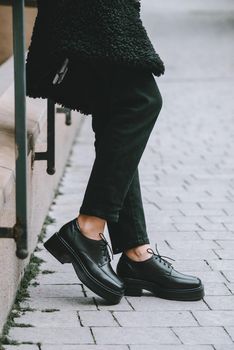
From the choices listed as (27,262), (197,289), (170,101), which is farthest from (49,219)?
(170,101)

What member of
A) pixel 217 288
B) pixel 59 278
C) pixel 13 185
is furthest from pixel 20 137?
pixel 217 288

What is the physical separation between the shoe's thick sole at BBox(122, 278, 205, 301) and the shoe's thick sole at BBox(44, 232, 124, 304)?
0.51 ft

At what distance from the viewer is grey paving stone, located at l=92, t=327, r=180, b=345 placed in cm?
366

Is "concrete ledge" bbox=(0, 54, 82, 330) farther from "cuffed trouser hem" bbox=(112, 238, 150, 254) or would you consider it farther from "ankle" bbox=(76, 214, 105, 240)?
"cuffed trouser hem" bbox=(112, 238, 150, 254)

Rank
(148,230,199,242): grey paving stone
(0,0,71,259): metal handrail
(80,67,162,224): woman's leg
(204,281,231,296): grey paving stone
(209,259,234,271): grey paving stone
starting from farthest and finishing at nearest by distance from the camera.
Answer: (148,230,199,242): grey paving stone < (209,259,234,271): grey paving stone < (204,281,231,296): grey paving stone < (80,67,162,224): woman's leg < (0,0,71,259): metal handrail

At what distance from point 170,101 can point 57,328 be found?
6987 millimetres

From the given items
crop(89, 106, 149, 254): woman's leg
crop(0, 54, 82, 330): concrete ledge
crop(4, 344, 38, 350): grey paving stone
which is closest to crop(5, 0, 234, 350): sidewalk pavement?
crop(4, 344, 38, 350): grey paving stone

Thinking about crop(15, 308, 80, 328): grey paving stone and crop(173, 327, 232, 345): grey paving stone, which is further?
crop(15, 308, 80, 328): grey paving stone

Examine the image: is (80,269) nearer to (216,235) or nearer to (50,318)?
(50,318)

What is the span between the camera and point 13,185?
12.6 feet

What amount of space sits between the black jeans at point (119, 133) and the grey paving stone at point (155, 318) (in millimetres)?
384

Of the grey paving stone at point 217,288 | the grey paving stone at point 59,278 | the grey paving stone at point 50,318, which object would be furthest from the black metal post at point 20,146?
the grey paving stone at point 217,288

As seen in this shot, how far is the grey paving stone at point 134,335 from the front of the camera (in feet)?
12.0

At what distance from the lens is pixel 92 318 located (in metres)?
3.91
